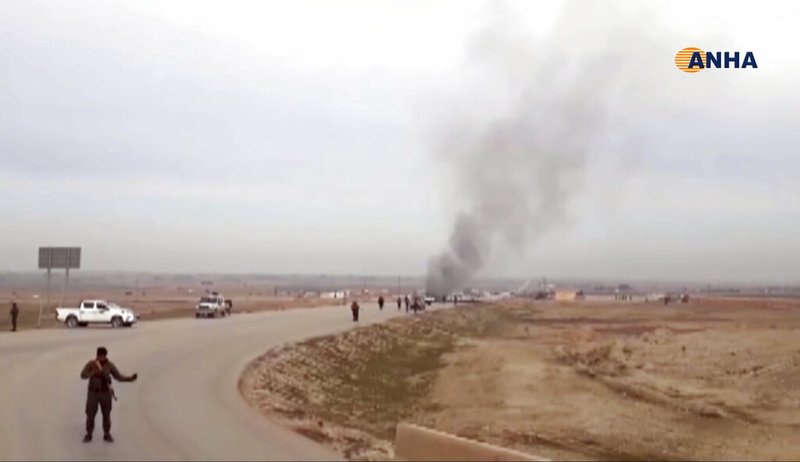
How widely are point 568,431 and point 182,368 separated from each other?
11295 millimetres

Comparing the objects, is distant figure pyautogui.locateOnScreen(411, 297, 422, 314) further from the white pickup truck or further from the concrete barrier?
the concrete barrier

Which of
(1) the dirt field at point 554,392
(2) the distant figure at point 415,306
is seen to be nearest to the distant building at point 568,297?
(2) the distant figure at point 415,306

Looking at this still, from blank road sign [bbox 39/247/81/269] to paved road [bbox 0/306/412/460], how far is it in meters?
12.4

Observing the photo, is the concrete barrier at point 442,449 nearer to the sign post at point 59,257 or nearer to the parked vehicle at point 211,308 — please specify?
the sign post at point 59,257

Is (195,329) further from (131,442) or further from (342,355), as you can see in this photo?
(131,442)

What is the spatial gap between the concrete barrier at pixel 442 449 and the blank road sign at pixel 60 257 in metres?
39.4

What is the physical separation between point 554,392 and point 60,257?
30.7m

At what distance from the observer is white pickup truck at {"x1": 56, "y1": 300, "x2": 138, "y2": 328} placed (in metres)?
49.3

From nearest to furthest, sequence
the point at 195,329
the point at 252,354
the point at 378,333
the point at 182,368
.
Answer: the point at 182,368 → the point at 252,354 → the point at 195,329 → the point at 378,333

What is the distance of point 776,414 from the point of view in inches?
1082

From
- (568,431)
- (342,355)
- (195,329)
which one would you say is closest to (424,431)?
(568,431)

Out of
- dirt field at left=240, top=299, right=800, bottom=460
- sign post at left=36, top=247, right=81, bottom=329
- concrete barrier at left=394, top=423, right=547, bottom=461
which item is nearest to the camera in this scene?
concrete barrier at left=394, top=423, right=547, bottom=461

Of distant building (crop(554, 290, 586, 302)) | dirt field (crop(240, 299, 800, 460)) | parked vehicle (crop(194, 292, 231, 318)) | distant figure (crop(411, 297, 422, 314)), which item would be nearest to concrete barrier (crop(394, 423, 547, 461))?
dirt field (crop(240, 299, 800, 460))

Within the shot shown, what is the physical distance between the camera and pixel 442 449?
1226 centimetres
